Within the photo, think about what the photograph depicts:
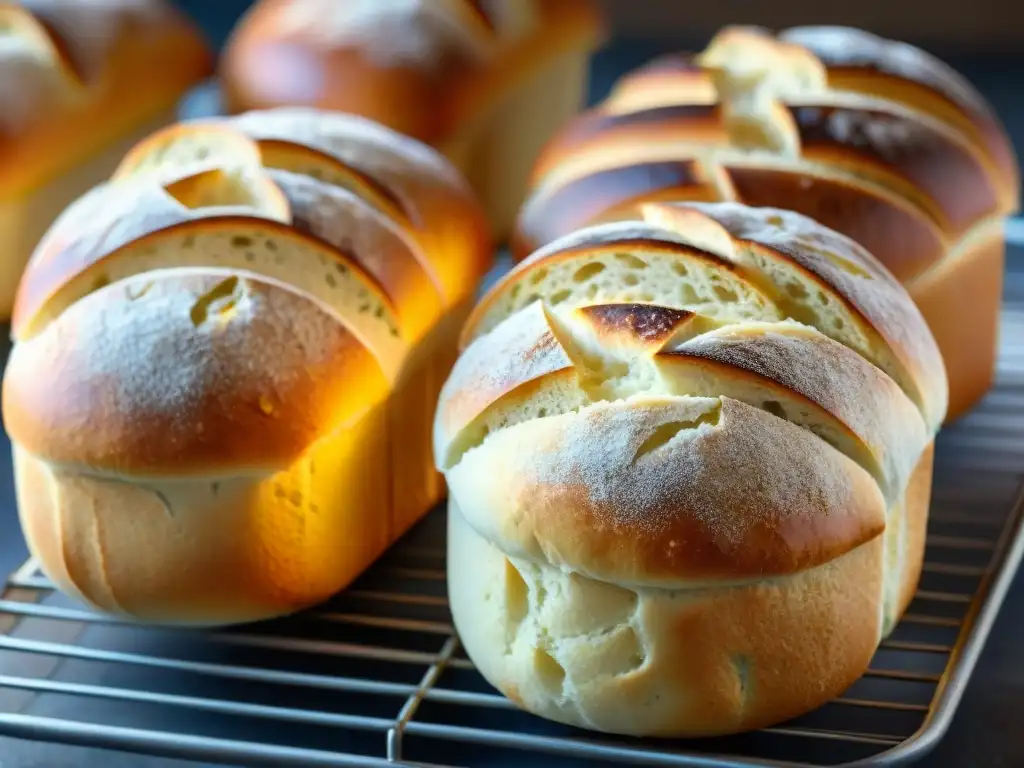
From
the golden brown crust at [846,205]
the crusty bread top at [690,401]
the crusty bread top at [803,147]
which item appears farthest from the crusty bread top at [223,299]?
the golden brown crust at [846,205]

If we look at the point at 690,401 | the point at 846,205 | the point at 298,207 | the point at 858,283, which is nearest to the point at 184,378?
the point at 298,207

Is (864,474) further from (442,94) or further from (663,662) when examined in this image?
(442,94)

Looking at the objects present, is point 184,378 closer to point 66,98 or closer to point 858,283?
point 858,283

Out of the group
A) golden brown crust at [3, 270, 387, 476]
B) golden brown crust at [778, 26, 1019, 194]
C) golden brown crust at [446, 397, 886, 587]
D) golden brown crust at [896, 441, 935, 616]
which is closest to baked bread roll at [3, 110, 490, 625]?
golden brown crust at [3, 270, 387, 476]

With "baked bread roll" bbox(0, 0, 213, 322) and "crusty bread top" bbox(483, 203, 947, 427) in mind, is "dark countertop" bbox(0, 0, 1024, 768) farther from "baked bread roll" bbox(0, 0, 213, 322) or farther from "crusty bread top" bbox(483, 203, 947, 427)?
"baked bread roll" bbox(0, 0, 213, 322)

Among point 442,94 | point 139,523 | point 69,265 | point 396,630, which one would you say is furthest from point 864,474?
point 442,94

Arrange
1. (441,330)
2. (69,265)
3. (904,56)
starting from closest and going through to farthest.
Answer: (69,265) → (441,330) → (904,56)

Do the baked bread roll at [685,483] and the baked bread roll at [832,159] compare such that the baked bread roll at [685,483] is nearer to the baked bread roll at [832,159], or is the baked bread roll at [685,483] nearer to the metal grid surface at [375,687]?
the metal grid surface at [375,687]
